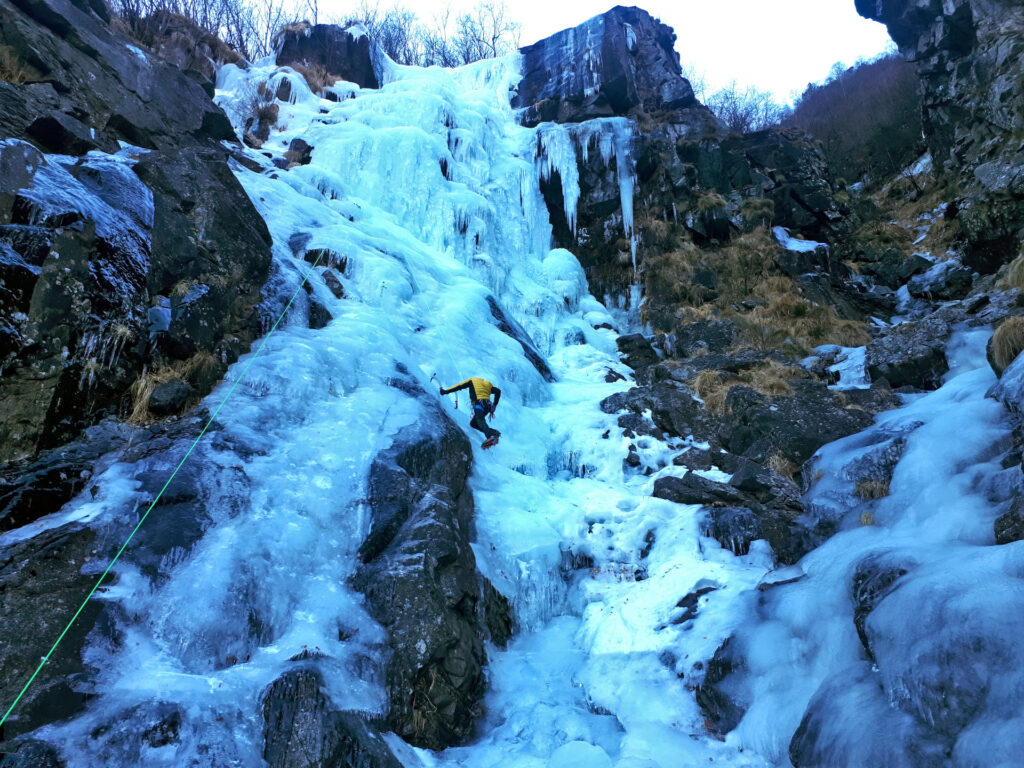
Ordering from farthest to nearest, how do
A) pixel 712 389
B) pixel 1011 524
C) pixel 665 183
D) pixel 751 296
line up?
1. pixel 665 183
2. pixel 751 296
3. pixel 712 389
4. pixel 1011 524

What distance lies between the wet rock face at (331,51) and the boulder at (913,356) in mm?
20309

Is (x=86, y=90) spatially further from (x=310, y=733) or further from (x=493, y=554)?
(x=310, y=733)

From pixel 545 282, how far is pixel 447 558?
37.7ft

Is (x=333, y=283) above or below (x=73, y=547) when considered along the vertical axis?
above

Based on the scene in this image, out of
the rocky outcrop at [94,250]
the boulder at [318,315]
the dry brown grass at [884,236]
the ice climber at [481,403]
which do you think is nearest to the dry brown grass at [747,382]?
the ice climber at [481,403]

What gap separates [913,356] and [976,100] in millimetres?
11307

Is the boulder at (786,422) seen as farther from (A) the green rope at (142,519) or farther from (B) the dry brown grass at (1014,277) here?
(A) the green rope at (142,519)

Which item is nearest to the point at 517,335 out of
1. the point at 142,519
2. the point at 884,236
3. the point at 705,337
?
the point at 705,337

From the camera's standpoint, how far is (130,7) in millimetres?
17922

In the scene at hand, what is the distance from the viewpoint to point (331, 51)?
68.8 feet

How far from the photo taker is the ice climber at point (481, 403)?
778 cm

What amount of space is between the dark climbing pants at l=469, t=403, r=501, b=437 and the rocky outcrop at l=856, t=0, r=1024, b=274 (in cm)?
1286

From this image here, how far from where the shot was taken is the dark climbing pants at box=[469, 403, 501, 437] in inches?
306

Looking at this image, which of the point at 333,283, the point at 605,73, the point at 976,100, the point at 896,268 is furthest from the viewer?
the point at 605,73
